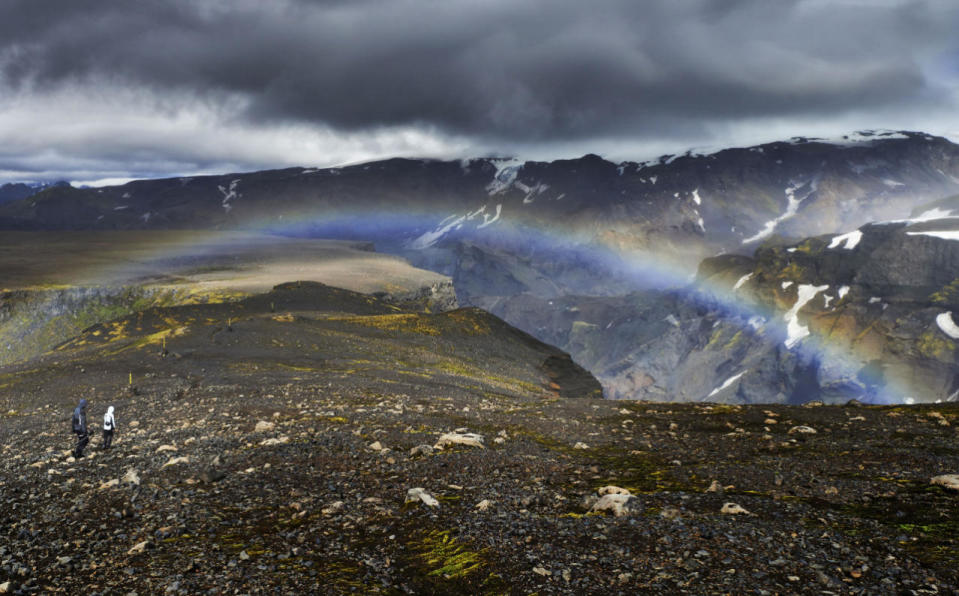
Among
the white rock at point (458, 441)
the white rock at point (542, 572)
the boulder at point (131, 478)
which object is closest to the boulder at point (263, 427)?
the boulder at point (131, 478)

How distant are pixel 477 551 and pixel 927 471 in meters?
13.5

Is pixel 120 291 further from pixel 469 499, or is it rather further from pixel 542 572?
pixel 542 572

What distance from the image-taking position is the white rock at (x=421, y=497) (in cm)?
1324

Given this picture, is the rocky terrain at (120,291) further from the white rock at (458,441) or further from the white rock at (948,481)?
the white rock at (948,481)

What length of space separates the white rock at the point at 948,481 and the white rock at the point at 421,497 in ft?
40.2

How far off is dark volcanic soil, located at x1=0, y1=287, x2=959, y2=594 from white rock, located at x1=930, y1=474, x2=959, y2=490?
0.96 feet

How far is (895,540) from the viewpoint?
10320mm

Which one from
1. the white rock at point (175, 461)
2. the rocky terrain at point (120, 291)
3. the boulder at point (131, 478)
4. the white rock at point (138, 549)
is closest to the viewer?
the white rock at point (138, 549)

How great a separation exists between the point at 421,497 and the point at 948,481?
41.8ft

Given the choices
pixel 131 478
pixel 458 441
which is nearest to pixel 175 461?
pixel 131 478

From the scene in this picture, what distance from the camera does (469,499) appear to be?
13.8 m

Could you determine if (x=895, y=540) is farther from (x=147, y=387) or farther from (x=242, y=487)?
(x=147, y=387)

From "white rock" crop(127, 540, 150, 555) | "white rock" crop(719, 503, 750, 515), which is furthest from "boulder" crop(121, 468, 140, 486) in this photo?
"white rock" crop(719, 503, 750, 515)

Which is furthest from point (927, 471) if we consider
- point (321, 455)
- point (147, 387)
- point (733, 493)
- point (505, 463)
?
point (147, 387)
